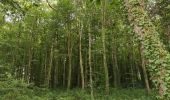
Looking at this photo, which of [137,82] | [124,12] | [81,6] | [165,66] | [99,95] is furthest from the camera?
[137,82]

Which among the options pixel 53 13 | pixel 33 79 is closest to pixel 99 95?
pixel 53 13

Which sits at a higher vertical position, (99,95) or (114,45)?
(114,45)

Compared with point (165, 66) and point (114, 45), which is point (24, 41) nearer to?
point (114, 45)

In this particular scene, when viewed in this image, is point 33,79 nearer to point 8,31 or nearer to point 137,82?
point 8,31

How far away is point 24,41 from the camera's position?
125 feet

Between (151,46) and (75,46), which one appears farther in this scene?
(75,46)

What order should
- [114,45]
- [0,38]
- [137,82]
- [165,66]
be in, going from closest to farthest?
[165,66] < [114,45] < [0,38] < [137,82]

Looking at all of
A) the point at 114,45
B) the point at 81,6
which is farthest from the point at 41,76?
the point at 81,6

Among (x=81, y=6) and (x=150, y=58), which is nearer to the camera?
(x=150, y=58)

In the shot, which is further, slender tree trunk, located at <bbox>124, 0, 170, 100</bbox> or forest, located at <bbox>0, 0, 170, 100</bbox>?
forest, located at <bbox>0, 0, 170, 100</bbox>

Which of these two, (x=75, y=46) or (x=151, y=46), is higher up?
(x=75, y=46)

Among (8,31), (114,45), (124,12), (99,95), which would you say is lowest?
(99,95)

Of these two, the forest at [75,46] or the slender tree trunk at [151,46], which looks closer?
the slender tree trunk at [151,46]

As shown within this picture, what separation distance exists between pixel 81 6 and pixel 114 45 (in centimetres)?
721
